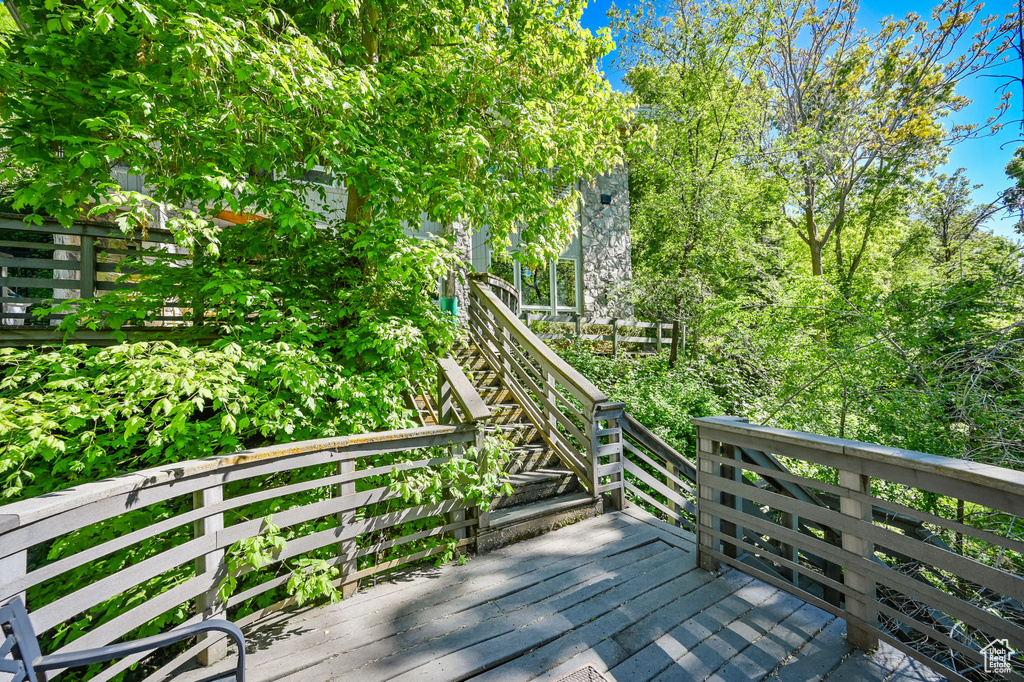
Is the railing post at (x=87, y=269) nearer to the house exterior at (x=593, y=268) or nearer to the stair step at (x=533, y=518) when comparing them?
the stair step at (x=533, y=518)

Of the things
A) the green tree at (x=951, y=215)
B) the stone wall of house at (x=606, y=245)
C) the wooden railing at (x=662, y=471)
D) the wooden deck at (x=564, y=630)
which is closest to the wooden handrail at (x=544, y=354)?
the wooden railing at (x=662, y=471)

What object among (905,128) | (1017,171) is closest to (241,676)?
(1017,171)

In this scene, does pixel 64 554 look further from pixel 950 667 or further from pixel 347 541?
pixel 950 667

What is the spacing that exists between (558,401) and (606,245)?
8.38 m

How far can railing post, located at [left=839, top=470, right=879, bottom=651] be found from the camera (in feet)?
7.29

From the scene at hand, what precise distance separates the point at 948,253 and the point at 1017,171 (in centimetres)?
1471

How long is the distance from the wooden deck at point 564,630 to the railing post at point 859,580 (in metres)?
0.08

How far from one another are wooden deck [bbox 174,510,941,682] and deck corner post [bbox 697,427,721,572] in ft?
0.30

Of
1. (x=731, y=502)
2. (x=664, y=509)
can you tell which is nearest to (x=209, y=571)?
(x=731, y=502)

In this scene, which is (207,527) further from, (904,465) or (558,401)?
(904,465)

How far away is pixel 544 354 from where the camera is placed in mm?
4547

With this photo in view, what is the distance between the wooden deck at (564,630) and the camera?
7.04ft

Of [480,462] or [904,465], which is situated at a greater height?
[904,465]

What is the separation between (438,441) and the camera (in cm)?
319
